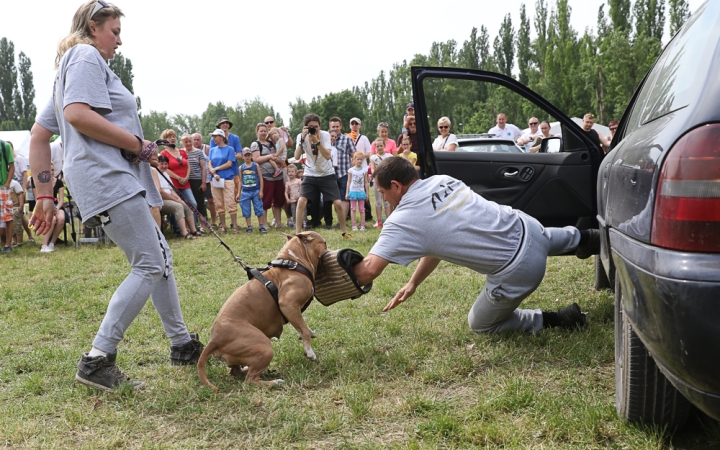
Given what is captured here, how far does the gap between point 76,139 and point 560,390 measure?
116 inches

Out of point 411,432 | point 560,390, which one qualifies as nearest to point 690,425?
point 560,390

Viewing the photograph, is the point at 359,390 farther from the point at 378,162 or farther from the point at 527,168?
the point at 378,162

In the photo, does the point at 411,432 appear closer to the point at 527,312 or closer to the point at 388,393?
the point at 388,393

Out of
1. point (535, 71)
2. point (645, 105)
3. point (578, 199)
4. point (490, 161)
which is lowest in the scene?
point (578, 199)

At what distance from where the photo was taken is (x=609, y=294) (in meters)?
5.10

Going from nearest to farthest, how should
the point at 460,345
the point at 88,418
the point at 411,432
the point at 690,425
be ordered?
the point at 690,425, the point at 411,432, the point at 88,418, the point at 460,345

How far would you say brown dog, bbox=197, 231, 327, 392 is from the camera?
134 inches

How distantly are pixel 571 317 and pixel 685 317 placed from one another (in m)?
2.53

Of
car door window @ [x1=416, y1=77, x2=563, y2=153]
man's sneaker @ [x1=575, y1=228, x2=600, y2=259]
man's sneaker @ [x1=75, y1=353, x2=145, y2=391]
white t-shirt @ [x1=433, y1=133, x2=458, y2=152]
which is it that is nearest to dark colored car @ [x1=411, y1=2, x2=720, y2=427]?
man's sneaker @ [x1=575, y1=228, x2=600, y2=259]

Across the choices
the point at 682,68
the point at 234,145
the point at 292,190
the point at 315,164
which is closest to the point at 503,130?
the point at 315,164

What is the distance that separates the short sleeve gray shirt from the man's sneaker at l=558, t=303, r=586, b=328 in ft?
9.32

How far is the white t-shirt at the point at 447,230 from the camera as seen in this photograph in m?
3.58

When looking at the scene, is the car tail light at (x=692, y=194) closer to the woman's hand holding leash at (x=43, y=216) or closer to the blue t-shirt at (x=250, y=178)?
the woman's hand holding leash at (x=43, y=216)

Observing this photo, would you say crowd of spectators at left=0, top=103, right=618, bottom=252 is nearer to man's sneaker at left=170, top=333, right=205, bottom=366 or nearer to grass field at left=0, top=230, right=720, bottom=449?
grass field at left=0, top=230, right=720, bottom=449
